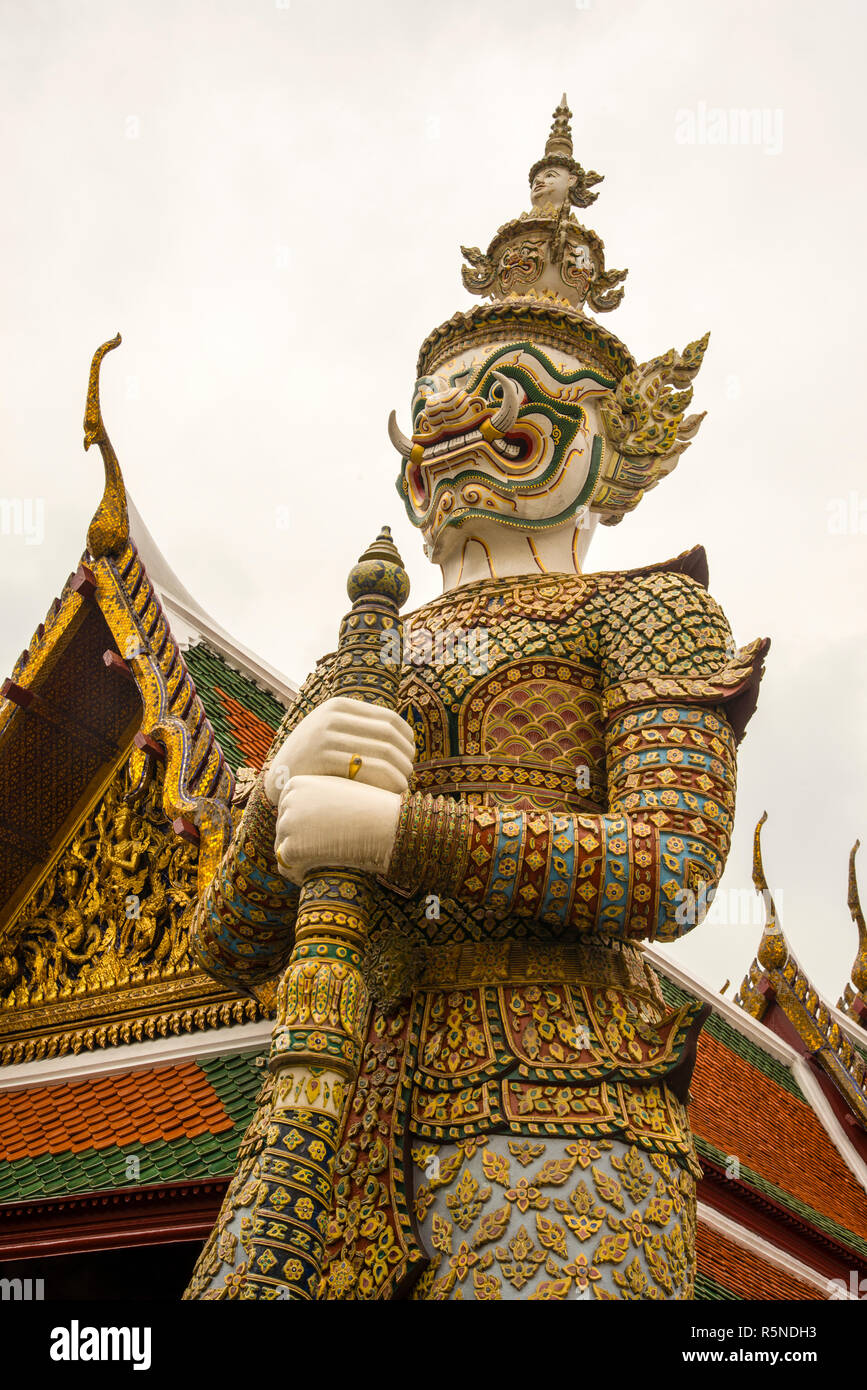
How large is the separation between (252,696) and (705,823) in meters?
3.85

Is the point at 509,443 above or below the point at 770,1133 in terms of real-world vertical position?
above

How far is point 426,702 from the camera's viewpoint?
3424 millimetres

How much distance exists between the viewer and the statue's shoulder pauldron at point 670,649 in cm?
317

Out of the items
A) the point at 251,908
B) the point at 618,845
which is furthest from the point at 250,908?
the point at 618,845

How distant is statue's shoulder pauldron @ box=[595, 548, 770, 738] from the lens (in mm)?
3174

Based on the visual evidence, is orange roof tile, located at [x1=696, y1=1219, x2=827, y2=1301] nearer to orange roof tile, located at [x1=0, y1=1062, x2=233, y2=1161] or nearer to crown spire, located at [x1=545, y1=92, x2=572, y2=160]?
orange roof tile, located at [x1=0, y1=1062, x2=233, y2=1161]

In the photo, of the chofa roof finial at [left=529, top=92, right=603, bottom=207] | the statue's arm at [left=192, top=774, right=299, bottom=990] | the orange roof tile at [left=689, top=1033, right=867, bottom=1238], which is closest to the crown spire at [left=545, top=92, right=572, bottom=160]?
the chofa roof finial at [left=529, top=92, right=603, bottom=207]

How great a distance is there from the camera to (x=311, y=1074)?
2613mm

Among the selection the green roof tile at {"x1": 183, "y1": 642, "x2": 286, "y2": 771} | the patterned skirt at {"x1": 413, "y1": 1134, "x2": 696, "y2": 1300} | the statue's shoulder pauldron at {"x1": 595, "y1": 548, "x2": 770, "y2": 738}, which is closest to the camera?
the patterned skirt at {"x1": 413, "y1": 1134, "x2": 696, "y2": 1300}

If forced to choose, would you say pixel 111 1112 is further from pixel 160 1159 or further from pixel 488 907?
pixel 488 907

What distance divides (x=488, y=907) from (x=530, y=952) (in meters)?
0.21

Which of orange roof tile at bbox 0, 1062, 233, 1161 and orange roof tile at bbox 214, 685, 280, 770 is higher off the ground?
orange roof tile at bbox 214, 685, 280, 770

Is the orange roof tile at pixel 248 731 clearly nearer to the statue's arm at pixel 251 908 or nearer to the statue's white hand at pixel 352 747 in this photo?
the statue's arm at pixel 251 908

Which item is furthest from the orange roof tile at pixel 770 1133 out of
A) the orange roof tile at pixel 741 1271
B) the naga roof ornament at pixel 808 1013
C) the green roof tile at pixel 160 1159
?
the green roof tile at pixel 160 1159
